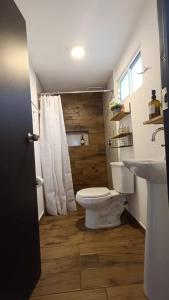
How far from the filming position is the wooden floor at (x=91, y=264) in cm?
137

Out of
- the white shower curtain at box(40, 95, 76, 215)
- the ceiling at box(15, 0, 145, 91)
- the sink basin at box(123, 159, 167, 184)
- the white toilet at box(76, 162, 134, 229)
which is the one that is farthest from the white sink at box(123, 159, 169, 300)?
the white shower curtain at box(40, 95, 76, 215)

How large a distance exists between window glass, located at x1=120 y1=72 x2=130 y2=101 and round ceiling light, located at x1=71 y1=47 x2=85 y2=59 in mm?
626

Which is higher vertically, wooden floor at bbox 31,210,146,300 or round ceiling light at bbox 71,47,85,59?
round ceiling light at bbox 71,47,85,59

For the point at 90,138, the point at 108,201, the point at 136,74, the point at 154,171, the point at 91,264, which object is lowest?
the point at 91,264

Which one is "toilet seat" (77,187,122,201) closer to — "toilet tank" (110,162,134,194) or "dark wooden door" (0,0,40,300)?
"toilet tank" (110,162,134,194)

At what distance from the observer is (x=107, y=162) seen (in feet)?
13.6

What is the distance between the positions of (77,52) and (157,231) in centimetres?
225

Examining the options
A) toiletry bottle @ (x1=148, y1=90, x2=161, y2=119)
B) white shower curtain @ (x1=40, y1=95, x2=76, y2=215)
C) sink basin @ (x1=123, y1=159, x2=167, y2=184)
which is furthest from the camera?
white shower curtain @ (x1=40, y1=95, x2=76, y2=215)

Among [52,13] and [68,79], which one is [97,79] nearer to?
[68,79]

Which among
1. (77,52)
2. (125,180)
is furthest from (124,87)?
(125,180)

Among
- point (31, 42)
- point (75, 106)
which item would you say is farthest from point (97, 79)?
point (31, 42)

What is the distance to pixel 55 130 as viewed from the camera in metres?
3.32

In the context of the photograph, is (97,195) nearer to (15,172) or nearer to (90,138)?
(15,172)

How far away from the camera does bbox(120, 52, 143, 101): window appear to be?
2.34 meters
